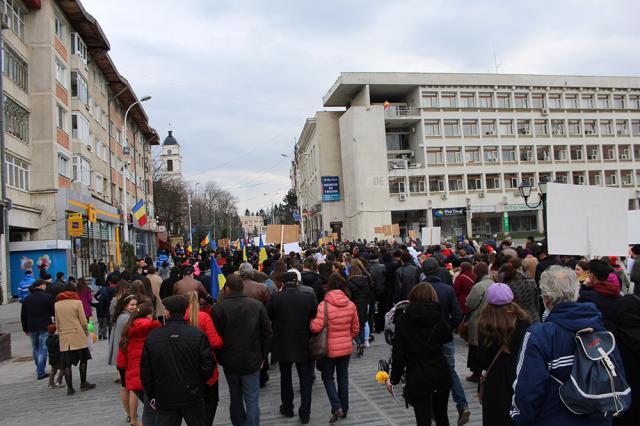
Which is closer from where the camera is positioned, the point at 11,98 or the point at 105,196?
the point at 11,98

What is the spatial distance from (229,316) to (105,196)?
124 feet

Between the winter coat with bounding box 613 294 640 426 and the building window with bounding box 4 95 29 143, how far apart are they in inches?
1089

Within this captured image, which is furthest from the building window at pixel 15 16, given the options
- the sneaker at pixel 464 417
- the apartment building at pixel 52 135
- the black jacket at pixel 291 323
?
the sneaker at pixel 464 417

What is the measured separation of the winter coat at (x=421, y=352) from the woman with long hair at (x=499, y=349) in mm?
738

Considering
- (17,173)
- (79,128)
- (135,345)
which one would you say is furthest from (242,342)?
(79,128)

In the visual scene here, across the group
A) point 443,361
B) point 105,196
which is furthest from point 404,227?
point 443,361

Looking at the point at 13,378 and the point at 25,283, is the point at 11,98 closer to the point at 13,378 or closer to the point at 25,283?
the point at 25,283

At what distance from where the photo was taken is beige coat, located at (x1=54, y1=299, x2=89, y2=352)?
9016 mm

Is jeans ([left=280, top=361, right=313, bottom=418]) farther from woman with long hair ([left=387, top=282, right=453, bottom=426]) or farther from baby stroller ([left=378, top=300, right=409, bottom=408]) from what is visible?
woman with long hair ([left=387, top=282, right=453, bottom=426])

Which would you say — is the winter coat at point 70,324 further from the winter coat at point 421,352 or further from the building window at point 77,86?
the building window at point 77,86

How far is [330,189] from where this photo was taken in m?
67.9

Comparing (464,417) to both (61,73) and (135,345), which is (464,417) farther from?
(61,73)

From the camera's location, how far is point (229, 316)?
598 centimetres

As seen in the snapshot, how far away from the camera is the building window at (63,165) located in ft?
97.6
